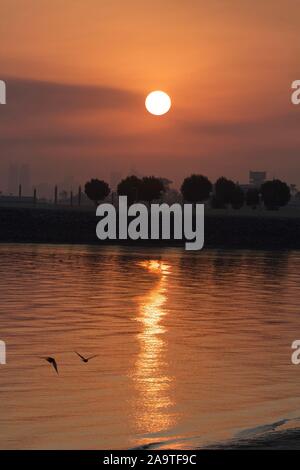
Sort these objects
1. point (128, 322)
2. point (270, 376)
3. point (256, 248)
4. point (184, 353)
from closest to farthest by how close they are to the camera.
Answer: point (270, 376) < point (184, 353) < point (128, 322) < point (256, 248)

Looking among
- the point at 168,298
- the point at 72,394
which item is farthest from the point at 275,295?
the point at 72,394

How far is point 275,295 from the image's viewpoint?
241 ft

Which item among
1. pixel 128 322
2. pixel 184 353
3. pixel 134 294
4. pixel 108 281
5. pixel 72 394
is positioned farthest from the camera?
pixel 108 281

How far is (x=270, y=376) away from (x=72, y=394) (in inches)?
291

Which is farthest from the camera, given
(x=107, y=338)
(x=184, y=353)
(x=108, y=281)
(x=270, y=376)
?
(x=108, y=281)

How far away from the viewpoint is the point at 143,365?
3838 cm

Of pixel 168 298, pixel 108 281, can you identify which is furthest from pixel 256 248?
pixel 168 298

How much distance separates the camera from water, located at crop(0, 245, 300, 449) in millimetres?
28016

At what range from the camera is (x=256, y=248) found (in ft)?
635

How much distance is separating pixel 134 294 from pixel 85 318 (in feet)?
59.1

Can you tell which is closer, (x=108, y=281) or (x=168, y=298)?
(x=168, y=298)

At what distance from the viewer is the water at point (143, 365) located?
28.0 meters
